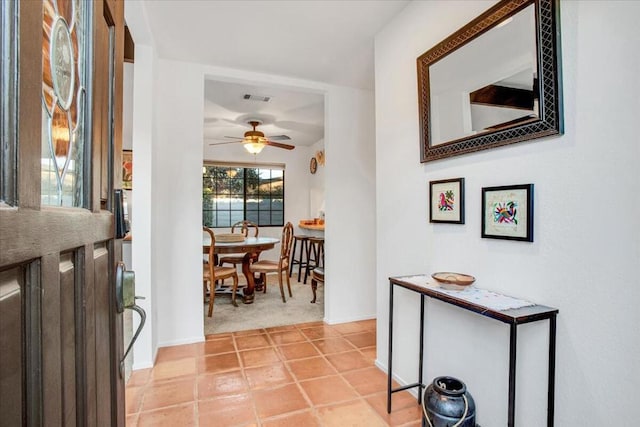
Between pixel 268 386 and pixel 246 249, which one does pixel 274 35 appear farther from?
pixel 268 386

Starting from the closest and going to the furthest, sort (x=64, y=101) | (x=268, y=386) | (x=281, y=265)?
(x=64, y=101)
(x=268, y=386)
(x=281, y=265)

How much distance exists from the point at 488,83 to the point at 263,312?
10.5ft

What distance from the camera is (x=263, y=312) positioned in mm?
3857

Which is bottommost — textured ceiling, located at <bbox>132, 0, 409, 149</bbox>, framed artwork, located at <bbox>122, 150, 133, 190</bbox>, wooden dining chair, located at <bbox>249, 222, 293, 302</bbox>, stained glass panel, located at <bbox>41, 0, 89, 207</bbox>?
wooden dining chair, located at <bbox>249, 222, 293, 302</bbox>

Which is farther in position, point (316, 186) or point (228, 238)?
point (316, 186)

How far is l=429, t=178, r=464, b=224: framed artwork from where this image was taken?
1.79 meters

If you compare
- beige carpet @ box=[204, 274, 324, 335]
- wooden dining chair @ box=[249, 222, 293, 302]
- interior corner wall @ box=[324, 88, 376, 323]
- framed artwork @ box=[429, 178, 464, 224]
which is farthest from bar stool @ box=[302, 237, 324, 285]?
framed artwork @ box=[429, 178, 464, 224]

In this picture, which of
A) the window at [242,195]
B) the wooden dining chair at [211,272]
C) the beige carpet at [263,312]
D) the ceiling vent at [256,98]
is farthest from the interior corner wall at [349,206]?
the window at [242,195]

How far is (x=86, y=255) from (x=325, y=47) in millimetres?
2522

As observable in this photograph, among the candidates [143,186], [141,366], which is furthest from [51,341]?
[141,366]

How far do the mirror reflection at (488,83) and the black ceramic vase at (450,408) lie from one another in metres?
1.21

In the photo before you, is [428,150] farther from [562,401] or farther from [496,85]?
[562,401]

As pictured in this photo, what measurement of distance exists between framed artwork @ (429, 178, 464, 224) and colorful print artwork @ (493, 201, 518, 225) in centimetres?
22

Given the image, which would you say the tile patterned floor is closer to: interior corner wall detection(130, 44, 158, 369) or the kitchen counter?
interior corner wall detection(130, 44, 158, 369)
